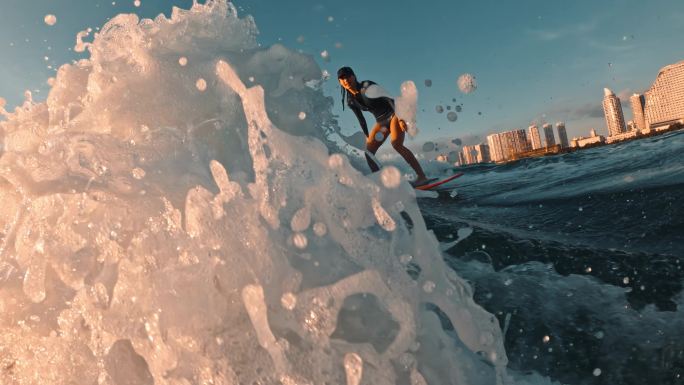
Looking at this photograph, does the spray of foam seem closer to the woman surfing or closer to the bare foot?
the woman surfing

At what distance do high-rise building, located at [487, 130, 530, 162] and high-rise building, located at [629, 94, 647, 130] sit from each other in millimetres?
31103

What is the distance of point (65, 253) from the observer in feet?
6.77

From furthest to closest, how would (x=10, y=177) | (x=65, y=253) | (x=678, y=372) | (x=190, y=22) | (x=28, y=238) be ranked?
(x=190, y=22)
(x=10, y=177)
(x=28, y=238)
(x=65, y=253)
(x=678, y=372)

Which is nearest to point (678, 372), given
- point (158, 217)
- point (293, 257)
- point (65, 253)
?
point (293, 257)

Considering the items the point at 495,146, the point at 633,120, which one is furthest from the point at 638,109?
the point at 495,146

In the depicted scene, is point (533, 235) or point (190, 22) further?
point (190, 22)

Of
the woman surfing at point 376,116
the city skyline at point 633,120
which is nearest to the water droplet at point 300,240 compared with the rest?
the woman surfing at point 376,116

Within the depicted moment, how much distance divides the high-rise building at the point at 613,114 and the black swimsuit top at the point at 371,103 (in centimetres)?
7562

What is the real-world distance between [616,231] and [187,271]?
2985 mm

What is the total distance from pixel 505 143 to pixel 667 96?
52550 millimetres

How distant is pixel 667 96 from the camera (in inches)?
3253

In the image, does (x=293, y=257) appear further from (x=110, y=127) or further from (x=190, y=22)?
(x=190, y=22)

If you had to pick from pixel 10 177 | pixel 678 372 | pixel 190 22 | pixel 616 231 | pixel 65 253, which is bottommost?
pixel 678 372

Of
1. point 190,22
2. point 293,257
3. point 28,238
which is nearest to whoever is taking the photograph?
point 293,257
